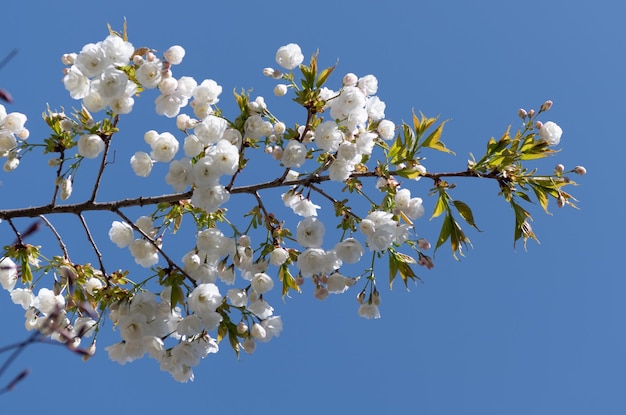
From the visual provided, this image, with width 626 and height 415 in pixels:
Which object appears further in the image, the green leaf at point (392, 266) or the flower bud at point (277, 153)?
the green leaf at point (392, 266)

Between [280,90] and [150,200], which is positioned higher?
[280,90]

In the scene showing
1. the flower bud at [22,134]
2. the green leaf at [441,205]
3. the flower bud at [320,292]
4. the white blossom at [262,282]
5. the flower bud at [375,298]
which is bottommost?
the flower bud at [375,298]

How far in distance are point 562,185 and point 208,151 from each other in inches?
62.8

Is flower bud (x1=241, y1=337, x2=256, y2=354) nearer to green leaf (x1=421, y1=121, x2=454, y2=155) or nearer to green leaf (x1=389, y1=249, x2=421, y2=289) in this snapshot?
green leaf (x1=389, y1=249, x2=421, y2=289)

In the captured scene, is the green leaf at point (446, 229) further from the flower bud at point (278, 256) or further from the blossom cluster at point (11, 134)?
the blossom cluster at point (11, 134)

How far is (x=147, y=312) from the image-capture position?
2.85m

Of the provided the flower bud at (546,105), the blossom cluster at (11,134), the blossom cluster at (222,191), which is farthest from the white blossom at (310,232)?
the blossom cluster at (11,134)

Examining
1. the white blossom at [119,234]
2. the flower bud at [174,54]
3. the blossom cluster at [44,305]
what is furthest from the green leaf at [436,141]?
the blossom cluster at [44,305]

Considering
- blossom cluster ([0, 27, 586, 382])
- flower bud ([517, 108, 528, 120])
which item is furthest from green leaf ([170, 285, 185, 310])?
flower bud ([517, 108, 528, 120])

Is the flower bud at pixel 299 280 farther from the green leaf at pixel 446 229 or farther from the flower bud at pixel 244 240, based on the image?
the green leaf at pixel 446 229

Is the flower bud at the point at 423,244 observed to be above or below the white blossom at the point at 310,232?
below

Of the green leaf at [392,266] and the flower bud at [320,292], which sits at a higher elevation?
the green leaf at [392,266]

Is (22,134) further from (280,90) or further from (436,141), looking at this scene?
(436,141)

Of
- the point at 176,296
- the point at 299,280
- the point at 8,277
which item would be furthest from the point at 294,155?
the point at 8,277
